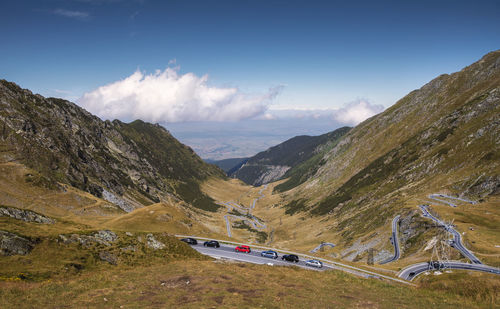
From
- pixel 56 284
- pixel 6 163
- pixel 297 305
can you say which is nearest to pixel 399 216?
pixel 297 305

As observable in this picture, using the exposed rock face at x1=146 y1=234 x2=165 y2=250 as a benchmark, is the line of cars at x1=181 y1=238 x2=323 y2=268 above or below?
below

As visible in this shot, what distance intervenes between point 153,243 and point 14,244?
64.6 feet

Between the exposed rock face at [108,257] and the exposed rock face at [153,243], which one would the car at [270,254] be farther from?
the exposed rock face at [108,257]

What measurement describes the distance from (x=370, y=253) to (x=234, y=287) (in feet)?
229

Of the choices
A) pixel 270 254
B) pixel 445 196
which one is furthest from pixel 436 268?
pixel 445 196

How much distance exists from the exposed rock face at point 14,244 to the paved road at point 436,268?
2580 inches

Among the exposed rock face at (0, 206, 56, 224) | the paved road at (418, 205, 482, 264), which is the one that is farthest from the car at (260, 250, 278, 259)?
the exposed rock face at (0, 206, 56, 224)

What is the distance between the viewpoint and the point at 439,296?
32.2 meters

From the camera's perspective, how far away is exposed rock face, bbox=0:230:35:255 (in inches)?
1303

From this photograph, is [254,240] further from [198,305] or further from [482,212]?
[198,305]

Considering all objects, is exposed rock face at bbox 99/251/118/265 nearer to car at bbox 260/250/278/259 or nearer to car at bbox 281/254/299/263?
car at bbox 260/250/278/259

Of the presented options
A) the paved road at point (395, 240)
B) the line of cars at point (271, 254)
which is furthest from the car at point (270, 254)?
the paved road at point (395, 240)

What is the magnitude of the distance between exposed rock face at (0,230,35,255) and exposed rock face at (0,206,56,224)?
41.6ft

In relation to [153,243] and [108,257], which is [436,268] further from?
[108,257]
